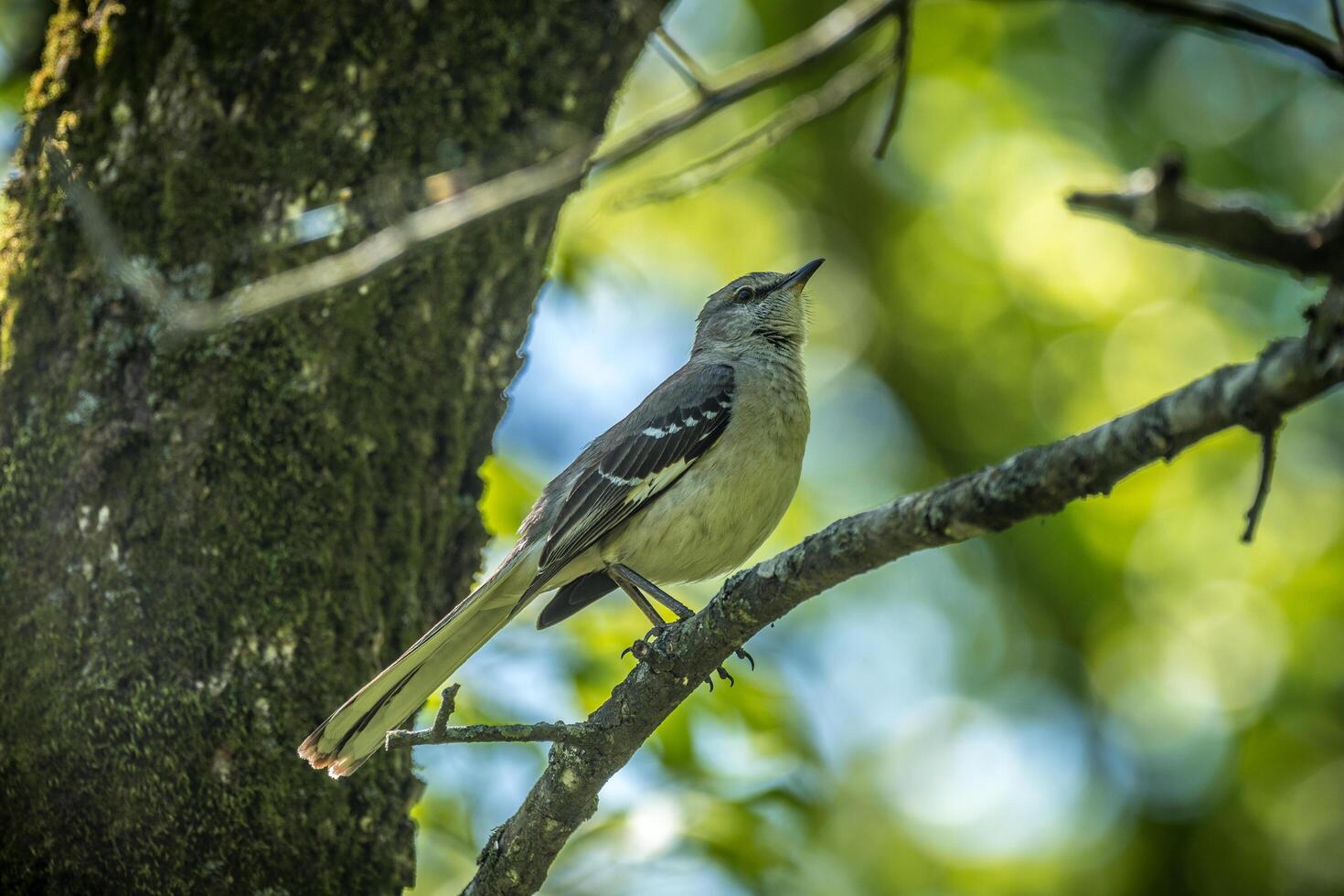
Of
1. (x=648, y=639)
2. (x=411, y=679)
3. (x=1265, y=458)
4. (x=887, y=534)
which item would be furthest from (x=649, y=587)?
(x=1265, y=458)

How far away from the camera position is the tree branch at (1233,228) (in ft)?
5.56

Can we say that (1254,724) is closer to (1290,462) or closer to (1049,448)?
(1290,462)

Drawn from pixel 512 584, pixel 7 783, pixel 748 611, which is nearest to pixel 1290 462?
pixel 512 584

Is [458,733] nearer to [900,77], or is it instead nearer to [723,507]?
[723,507]

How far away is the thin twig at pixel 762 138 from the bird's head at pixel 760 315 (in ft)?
3.49

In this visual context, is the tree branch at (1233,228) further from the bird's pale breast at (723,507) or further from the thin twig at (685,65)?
the bird's pale breast at (723,507)

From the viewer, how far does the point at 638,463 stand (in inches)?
189

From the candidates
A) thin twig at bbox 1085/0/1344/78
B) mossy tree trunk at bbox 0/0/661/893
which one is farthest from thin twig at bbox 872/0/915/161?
thin twig at bbox 1085/0/1344/78

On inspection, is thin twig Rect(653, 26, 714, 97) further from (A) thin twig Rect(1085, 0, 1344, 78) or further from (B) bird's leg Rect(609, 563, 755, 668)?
(B) bird's leg Rect(609, 563, 755, 668)

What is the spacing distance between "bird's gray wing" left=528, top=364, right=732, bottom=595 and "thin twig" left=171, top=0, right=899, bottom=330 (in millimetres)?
1309

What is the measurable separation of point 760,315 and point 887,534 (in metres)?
3.66

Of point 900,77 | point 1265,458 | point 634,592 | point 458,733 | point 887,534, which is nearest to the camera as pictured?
point 1265,458

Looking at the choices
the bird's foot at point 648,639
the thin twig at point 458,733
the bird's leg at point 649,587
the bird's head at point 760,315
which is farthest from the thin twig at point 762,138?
the thin twig at point 458,733

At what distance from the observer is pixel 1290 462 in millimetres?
7930
